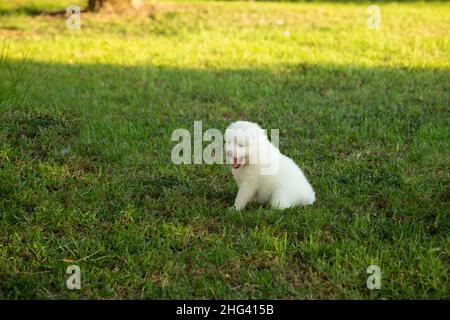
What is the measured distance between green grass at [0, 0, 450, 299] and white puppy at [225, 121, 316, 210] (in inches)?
4.9

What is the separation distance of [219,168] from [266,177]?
1069 mm

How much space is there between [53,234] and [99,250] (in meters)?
0.46

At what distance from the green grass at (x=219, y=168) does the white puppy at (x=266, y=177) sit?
12 cm

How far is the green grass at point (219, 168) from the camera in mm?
3658

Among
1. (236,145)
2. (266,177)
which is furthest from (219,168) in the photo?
(236,145)

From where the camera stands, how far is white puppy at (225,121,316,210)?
4.25 metres

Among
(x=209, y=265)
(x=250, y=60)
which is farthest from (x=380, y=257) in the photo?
(x=250, y=60)

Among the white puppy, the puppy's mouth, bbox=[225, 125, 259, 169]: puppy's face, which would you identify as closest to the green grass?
the white puppy

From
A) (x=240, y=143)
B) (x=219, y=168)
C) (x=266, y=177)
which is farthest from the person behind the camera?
(x=219, y=168)

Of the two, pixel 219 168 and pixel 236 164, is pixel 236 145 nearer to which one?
pixel 236 164

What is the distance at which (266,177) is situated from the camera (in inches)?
174

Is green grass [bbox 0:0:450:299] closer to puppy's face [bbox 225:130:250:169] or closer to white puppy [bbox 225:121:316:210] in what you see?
white puppy [bbox 225:121:316:210]

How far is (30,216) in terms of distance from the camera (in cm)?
434

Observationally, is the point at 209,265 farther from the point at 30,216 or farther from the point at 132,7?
the point at 132,7
